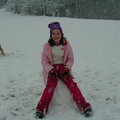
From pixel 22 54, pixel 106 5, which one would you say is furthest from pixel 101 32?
pixel 106 5

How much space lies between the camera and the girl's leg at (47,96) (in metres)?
4.77

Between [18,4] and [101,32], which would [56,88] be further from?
[18,4]

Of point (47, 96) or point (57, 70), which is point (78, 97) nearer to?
point (47, 96)

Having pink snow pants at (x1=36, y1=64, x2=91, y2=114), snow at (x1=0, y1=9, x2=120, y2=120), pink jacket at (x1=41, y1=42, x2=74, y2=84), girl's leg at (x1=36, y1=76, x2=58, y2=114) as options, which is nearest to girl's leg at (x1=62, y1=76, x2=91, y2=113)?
pink snow pants at (x1=36, y1=64, x2=91, y2=114)

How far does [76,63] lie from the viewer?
825cm

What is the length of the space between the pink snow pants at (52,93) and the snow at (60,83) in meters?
0.15

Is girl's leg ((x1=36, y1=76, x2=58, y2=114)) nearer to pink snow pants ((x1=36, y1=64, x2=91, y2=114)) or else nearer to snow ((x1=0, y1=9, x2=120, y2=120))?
pink snow pants ((x1=36, y1=64, x2=91, y2=114))

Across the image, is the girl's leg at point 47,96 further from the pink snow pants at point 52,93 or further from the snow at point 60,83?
the snow at point 60,83

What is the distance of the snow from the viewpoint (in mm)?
4969

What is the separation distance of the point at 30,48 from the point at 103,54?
119 inches

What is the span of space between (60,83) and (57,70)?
276 millimetres

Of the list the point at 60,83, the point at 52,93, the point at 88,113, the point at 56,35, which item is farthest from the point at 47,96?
the point at 56,35

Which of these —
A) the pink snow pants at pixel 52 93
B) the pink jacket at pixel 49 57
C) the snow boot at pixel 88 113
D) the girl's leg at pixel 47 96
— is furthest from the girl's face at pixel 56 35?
the snow boot at pixel 88 113

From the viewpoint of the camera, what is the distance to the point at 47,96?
4.90 m
